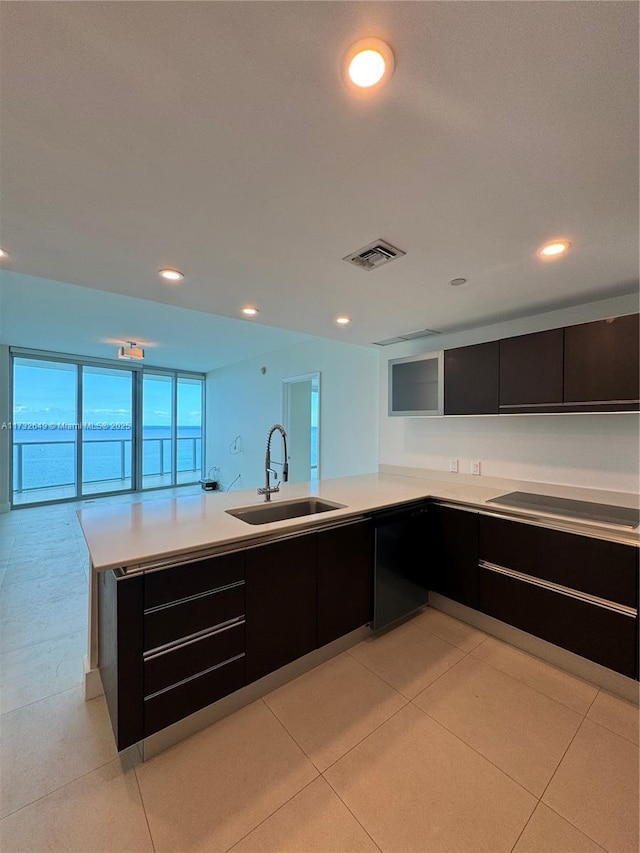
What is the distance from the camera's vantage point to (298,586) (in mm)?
1822

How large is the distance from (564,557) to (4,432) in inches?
287

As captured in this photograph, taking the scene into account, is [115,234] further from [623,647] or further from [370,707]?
[623,647]

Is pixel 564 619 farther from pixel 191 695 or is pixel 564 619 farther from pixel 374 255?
pixel 374 255

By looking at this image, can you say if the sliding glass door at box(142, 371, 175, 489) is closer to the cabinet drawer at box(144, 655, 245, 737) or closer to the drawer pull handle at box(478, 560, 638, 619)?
the cabinet drawer at box(144, 655, 245, 737)

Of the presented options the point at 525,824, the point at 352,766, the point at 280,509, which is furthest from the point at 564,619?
the point at 280,509

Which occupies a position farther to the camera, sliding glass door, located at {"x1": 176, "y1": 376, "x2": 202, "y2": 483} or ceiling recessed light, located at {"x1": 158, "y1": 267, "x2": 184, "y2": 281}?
sliding glass door, located at {"x1": 176, "y1": 376, "x2": 202, "y2": 483}

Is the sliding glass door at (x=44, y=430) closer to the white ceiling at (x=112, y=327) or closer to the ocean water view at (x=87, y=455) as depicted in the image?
the ocean water view at (x=87, y=455)

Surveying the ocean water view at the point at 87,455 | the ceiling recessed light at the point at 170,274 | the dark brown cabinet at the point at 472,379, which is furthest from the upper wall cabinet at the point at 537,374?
the ocean water view at the point at 87,455

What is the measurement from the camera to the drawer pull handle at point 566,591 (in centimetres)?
171

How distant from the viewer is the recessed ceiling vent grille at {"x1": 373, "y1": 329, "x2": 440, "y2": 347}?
310 cm

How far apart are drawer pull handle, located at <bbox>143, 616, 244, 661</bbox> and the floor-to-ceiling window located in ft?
19.8

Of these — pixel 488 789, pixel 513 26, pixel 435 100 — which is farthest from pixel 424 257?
pixel 488 789

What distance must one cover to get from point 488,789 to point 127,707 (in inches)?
56.7

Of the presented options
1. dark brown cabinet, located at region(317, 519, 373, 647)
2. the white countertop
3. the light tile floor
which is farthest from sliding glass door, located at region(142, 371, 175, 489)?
dark brown cabinet, located at region(317, 519, 373, 647)
